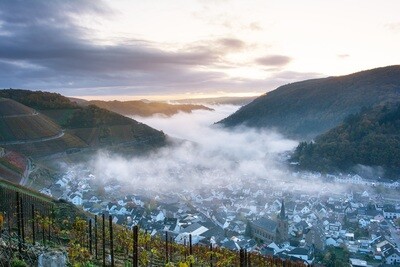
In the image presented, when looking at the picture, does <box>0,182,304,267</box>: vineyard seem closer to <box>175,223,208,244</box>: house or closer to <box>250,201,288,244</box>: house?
<box>175,223,208,244</box>: house

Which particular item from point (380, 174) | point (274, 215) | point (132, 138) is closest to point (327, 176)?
point (380, 174)

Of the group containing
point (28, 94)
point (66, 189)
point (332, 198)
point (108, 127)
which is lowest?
point (332, 198)

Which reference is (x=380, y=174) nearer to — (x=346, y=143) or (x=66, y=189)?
(x=346, y=143)

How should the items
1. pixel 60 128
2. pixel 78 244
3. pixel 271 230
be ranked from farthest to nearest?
pixel 60 128 < pixel 271 230 < pixel 78 244

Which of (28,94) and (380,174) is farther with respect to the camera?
(28,94)

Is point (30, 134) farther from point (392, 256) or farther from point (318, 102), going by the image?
point (318, 102)

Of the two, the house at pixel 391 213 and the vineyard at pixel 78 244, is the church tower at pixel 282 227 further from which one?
the house at pixel 391 213

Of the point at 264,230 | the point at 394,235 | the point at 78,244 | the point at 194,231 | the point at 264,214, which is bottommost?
the point at 394,235

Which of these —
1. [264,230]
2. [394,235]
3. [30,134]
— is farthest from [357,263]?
[30,134]
